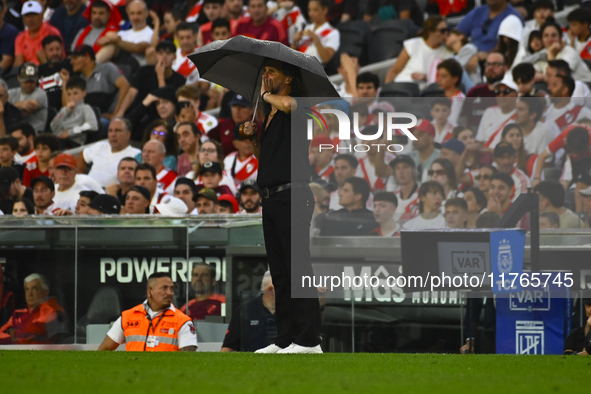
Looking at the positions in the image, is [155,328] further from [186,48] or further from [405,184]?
[186,48]

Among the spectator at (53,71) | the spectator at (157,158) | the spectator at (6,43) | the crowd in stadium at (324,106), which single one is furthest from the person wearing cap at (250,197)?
the spectator at (6,43)

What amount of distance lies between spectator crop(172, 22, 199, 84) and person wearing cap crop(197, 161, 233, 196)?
321cm

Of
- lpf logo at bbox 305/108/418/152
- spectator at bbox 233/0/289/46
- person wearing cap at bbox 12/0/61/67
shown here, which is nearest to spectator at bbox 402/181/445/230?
lpf logo at bbox 305/108/418/152

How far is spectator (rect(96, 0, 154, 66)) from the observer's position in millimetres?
12750

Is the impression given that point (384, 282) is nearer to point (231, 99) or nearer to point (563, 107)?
point (563, 107)

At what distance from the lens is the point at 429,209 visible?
736 cm

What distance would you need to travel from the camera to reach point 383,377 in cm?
410

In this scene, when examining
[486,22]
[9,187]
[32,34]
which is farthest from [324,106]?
[32,34]

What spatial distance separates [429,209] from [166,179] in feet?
11.9

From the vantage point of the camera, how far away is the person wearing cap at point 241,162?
9.77 metres

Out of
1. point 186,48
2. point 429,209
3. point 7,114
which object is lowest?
point 429,209

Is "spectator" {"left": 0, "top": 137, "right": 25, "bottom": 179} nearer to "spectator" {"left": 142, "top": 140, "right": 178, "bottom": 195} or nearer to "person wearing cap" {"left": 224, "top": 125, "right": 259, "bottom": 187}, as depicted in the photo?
Result: "spectator" {"left": 142, "top": 140, "right": 178, "bottom": 195}

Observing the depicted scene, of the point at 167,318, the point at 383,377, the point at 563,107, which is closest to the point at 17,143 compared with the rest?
the point at 167,318

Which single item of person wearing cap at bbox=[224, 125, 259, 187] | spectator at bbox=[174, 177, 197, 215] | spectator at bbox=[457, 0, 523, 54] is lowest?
spectator at bbox=[174, 177, 197, 215]
